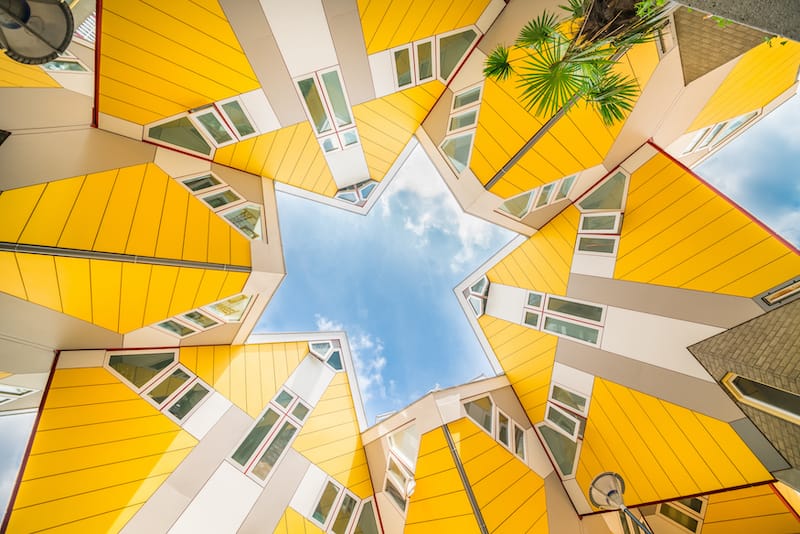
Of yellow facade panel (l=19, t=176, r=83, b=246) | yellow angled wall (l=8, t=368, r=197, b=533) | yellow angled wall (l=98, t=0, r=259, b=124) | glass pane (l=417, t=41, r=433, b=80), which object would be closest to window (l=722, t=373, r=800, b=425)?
glass pane (l=417, t=41, r=433, b=80)

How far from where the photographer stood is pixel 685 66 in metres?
4.45

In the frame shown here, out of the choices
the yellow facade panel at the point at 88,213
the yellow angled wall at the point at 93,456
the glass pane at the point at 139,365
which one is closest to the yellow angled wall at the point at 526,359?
the yellow angled wall at the point at 93,456

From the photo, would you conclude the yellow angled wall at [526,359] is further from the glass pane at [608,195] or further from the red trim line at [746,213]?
the red trim line at [746,213]

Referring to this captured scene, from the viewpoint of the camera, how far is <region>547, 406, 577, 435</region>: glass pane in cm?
621

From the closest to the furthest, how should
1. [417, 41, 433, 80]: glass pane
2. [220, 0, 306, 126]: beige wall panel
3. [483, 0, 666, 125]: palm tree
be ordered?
[483, 0, 666, 125]: palm tree
[220, 0, 306, 126]: beige wall panel
[417, 41, 433, 80]: glass pane

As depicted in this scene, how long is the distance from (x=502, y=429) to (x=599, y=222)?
202 inches

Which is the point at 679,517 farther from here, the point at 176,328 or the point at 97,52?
the point at 97,52

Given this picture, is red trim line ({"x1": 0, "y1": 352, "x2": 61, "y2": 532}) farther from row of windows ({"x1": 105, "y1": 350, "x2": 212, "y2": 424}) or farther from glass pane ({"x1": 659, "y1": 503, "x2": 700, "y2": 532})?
glass pane ({"x1": 659, "y1": 503, "x2": 700, "y2": 532})

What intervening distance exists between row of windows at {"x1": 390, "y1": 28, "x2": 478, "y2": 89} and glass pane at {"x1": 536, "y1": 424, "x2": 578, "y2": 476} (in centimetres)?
852

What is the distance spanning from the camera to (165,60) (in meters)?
4.52

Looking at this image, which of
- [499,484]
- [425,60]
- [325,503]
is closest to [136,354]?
[325,503]

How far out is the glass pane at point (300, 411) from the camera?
6.93 metres

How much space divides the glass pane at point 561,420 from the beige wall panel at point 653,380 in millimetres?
1204

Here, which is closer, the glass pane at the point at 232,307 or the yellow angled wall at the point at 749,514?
the yellow angled wall at the point at 749,514
